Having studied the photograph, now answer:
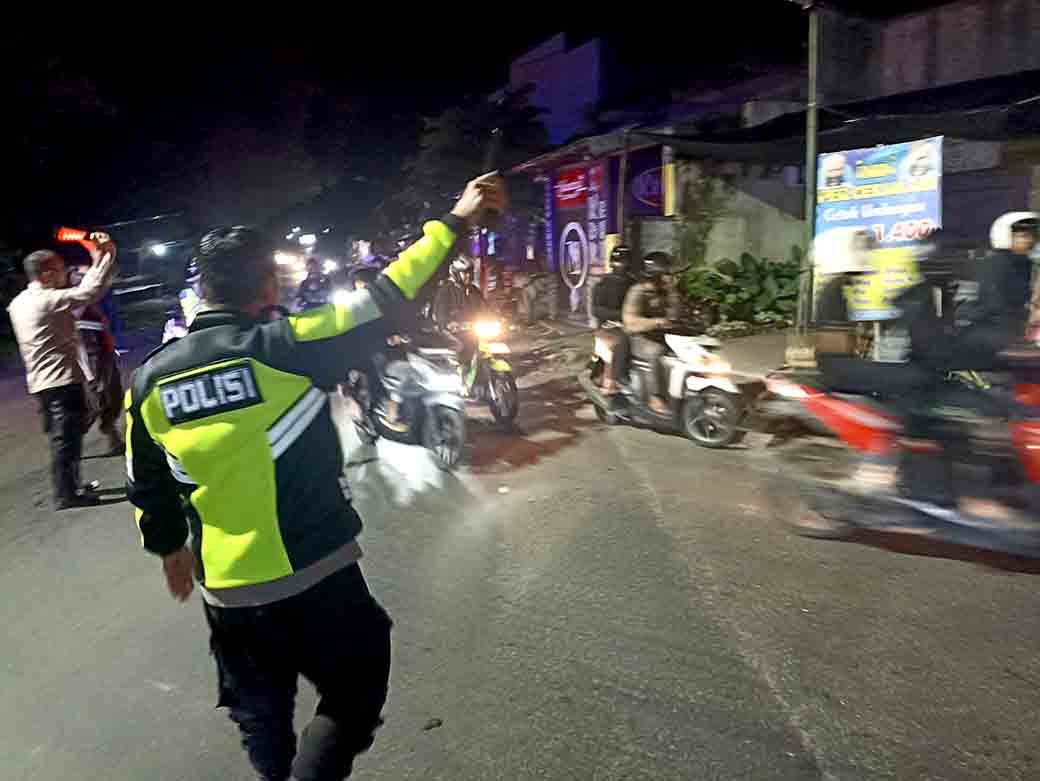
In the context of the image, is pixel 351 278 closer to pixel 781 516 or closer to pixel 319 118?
pixel 781 516

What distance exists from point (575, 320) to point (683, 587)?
39.9 ft

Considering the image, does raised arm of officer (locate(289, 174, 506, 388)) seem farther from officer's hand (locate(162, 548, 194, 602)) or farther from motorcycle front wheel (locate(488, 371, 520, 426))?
motorcycle front wheel (locate(488, 371, 520, 426))

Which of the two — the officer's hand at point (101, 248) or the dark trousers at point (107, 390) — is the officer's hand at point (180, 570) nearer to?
the officer's hand at point (101, 248)

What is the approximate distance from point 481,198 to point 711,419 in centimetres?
535

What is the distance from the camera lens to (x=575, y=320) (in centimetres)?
1647

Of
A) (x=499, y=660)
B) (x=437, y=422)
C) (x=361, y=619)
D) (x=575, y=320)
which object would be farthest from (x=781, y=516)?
(x=575, y=320)


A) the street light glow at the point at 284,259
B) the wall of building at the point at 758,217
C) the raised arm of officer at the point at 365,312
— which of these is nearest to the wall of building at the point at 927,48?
the wall of building at the point at 758,217

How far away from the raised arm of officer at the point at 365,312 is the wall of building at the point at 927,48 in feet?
33.4

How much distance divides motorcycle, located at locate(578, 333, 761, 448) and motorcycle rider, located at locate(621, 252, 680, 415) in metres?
0.07

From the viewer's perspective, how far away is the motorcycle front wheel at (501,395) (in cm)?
820

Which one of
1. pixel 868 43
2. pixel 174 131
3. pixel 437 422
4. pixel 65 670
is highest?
pixel 174 131

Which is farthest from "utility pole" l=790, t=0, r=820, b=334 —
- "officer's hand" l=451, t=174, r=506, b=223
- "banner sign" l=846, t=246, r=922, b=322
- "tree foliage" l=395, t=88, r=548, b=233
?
"tree foliage" l=395, t=88, r=548, b=233

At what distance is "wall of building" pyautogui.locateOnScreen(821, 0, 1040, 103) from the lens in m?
10.2

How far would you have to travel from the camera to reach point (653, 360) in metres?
7.68
